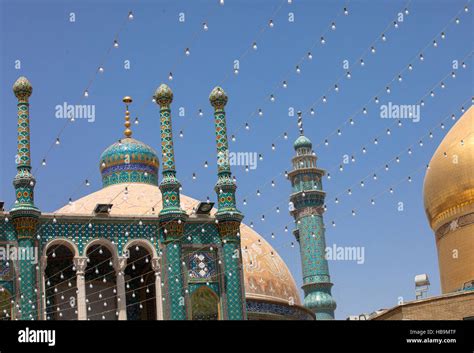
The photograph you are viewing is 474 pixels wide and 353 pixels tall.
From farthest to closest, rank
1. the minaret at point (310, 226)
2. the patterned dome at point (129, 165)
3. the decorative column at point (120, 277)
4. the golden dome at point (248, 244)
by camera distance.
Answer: the minaret at point (310, 226) < the patterned dome at point (129, 165) < the golden dome at point (248, 244) < the decorative column at point (120, 277)

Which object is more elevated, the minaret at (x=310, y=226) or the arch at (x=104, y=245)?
the minaret at (x=310, y=226)

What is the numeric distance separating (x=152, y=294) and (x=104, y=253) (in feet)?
5.64

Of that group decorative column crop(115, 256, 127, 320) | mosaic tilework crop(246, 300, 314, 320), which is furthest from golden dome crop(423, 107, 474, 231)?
decorative column crop(115, 256, 127, 320)

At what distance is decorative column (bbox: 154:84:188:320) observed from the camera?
2769 centimetres

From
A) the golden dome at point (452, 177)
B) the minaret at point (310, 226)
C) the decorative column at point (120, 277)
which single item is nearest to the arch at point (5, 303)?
the decorative column at point (120, 277)

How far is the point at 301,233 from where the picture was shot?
5884cm

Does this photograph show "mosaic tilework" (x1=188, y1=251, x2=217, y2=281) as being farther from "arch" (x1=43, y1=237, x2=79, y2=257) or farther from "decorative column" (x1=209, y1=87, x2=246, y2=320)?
"arch" (x1=43, y1=237, x2=79, y2=257)

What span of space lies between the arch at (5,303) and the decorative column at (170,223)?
11.0ft

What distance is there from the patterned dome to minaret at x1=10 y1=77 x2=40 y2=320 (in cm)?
625

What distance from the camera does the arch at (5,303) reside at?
26641 millimetres

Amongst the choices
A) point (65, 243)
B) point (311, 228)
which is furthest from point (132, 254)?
point (311, 228)

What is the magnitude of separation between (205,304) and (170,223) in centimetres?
197

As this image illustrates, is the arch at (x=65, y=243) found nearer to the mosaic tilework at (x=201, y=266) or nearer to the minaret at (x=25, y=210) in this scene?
the minaret at (x=25, y=210)
